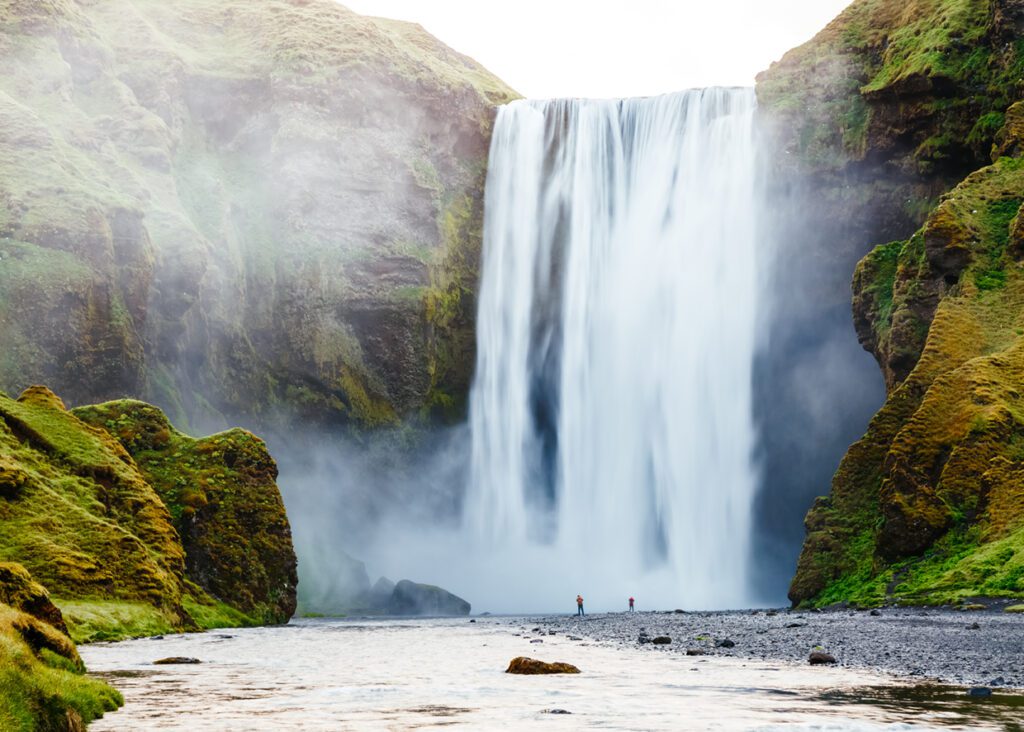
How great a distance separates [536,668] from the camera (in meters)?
18.2

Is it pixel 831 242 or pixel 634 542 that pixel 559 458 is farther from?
pixel 831 242

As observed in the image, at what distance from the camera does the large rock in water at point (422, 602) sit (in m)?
63.2

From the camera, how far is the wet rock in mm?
18000

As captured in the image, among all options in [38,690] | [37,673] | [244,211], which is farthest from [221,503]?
[38,690]

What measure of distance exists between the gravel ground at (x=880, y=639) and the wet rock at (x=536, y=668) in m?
4.61

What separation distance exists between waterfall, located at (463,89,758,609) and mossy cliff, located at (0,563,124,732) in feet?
169

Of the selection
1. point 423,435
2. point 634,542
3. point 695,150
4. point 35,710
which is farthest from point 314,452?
point 35,710

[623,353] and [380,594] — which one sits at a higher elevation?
[623,353]

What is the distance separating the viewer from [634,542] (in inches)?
2542

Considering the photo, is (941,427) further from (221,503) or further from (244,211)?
(244,211)

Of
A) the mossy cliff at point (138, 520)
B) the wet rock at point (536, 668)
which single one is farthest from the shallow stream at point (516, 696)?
the mossy cliff at point (138, 520)

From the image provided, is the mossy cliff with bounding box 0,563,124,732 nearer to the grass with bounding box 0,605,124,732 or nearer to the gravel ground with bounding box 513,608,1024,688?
the grass with bounding box 0,605,124,732

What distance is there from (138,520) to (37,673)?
3178cm

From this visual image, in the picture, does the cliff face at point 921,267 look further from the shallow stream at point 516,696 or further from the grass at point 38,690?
the grass at point 38,690
